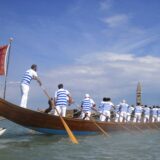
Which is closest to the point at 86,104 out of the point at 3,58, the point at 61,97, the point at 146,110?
the point at 61,97

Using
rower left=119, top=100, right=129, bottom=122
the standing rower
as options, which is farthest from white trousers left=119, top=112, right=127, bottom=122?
the standing rower

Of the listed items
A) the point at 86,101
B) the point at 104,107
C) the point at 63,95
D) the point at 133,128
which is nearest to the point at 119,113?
the point at 133,128

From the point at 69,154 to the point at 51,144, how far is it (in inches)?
91.1

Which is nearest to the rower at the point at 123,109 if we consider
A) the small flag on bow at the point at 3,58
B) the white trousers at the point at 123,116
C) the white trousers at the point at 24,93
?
the white trousers at the point at 123,116

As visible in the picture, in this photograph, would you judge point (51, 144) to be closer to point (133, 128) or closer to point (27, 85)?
point (27, 85)

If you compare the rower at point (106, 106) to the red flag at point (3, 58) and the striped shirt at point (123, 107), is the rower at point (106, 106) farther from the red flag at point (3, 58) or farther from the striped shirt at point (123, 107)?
the red flag at point (3, 58)

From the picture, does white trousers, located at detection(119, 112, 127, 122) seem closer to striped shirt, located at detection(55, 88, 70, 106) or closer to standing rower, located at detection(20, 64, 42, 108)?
striped shirt, located at detection(55, 88, 70, 106)

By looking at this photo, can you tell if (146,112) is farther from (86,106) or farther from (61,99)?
(61,99)

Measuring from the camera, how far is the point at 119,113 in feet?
74.7

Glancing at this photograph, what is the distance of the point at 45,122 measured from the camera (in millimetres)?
14570

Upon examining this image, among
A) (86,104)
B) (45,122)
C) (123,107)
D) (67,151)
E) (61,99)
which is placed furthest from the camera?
(123,107)

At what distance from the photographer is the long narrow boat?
1310 cm

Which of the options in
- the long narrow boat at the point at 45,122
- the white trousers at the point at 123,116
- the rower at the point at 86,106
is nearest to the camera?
the long narrow boat at the point at 45,122

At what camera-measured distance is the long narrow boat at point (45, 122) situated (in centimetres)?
1310
